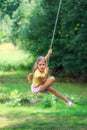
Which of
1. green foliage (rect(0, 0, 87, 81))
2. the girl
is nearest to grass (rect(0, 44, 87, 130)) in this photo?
the girl

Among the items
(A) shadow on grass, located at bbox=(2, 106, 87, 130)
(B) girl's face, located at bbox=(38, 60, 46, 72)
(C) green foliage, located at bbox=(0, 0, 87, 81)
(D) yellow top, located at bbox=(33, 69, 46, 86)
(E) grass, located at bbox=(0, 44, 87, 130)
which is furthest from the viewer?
(C) green foliage, located at bbox=(0, 0, 87, 81)

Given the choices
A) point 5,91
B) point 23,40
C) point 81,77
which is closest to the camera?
point 5,91

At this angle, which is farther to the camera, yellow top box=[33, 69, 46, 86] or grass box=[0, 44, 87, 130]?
grass box=[0, 44, 87, 130]

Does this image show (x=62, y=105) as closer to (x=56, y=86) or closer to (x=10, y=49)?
(x=56, y=86)

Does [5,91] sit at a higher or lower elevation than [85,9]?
lower

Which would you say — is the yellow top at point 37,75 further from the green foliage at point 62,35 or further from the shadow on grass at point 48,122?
the green foliage at point 62,35

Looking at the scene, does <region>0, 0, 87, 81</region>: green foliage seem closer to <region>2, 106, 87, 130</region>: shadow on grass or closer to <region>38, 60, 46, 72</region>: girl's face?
<region>2, 106, 87, 130</region>: shadow on grass

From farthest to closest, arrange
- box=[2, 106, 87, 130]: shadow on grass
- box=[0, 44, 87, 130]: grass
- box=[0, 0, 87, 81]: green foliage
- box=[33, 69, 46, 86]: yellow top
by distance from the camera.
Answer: box=[0, 0, 87, 81]: green foliage < box=[0, 44, 87, 130]: grass < box=[2, 106, 87, 130]: shadow on grass < box=[33, 69, 46, 86]: yellow top

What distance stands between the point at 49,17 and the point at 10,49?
20198 millimetres

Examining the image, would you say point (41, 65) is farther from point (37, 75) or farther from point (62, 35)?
point (62, 35)

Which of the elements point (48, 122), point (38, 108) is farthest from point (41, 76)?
point (38, 108)

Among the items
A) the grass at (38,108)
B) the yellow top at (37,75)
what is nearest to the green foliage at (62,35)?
the grass at (38,108)

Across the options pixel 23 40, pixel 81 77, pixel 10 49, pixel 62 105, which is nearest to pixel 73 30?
pixel 81 77

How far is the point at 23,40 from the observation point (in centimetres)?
2717
